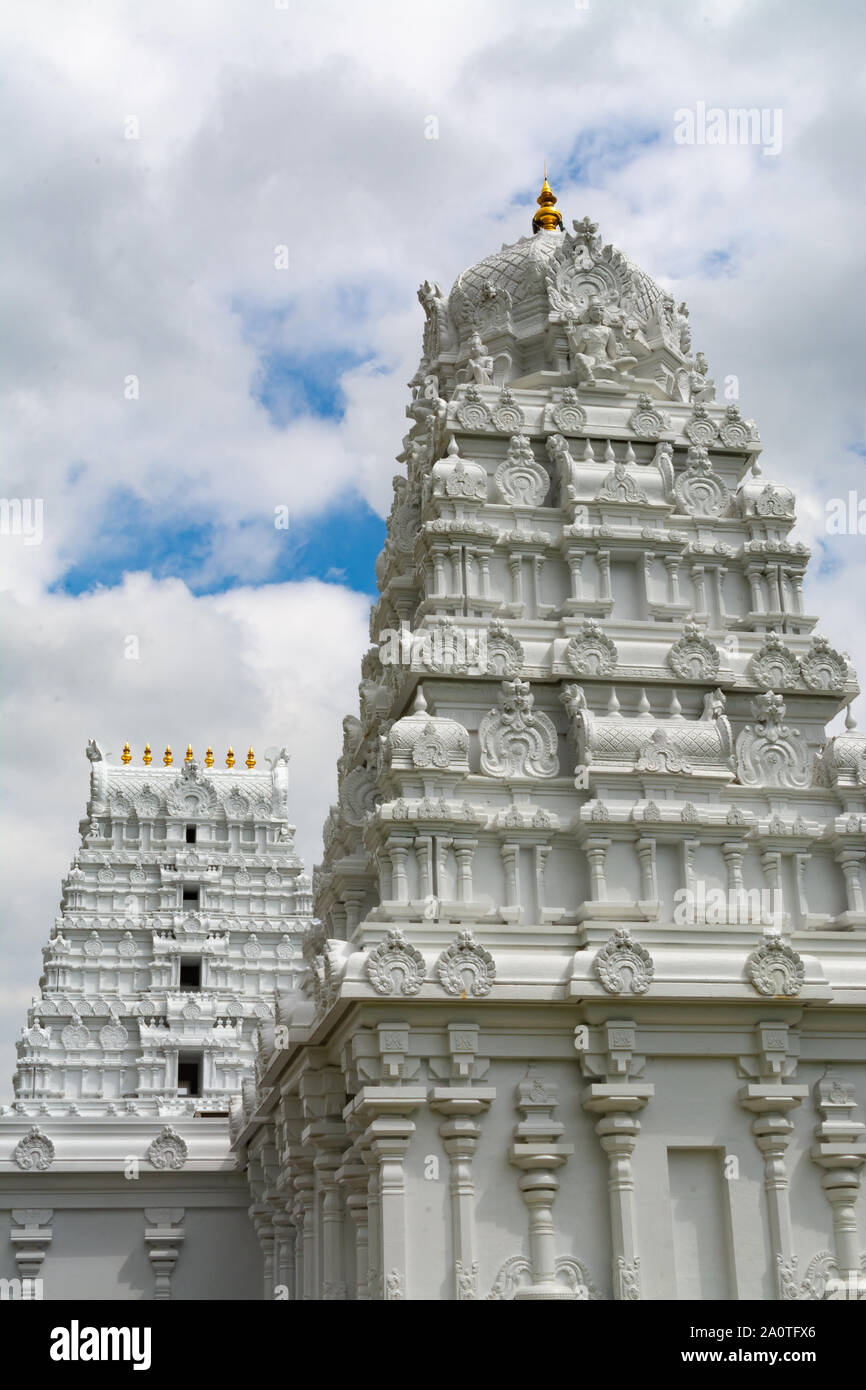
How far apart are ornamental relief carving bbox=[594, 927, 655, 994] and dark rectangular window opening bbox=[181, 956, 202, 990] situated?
32158 millimetres

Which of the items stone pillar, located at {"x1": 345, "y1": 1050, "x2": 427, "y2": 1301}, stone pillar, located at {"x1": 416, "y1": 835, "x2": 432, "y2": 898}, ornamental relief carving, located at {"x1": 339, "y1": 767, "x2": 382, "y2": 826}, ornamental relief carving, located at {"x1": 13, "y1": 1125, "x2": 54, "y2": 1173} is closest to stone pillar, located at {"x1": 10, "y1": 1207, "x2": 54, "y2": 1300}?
ornamental relief carving, located at {"x1": 13, "y1": 1125, "x2": 54, "y2": 1173}

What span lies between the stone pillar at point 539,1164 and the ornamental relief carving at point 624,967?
5.18ft

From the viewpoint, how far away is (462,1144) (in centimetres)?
1747

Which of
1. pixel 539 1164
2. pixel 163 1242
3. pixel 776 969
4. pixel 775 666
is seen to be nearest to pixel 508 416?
pixel 775 666

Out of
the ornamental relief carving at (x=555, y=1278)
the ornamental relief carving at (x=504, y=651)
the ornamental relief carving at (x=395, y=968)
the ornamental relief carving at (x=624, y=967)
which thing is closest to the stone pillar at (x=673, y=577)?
the ornamental relief carving at (x=504, y=651)

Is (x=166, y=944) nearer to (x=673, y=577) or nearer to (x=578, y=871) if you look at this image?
(x=673, y=577)

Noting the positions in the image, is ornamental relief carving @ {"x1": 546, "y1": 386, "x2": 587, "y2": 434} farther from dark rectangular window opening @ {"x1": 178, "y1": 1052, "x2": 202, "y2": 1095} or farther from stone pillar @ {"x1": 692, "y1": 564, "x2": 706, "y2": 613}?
dark rectangular window opening @ {"x1": 178, "y1": 1052, "x2": 202, "y2": 1095}

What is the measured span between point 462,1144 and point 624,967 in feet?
9.24

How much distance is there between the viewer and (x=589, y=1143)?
1803 centimetres

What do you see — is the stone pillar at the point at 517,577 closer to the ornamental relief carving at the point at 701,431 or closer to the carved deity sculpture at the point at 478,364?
the carved deity sculpture at the point at 478,364

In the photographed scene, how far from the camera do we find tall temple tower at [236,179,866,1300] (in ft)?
→ 57.7
